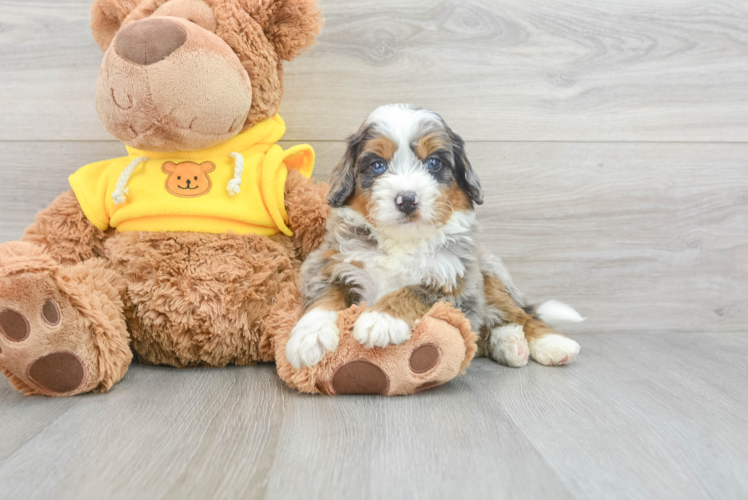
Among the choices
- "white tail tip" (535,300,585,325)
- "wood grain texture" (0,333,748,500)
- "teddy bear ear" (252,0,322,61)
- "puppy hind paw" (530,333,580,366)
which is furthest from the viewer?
"white tail tip" (535,300,585,325)

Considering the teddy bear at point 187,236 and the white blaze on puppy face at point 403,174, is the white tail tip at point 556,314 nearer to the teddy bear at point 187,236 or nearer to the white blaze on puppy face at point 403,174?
the teddy bear at point 187,236

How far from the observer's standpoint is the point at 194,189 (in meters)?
1.74

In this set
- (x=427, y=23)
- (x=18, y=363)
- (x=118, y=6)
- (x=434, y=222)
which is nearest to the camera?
(x=18, y=363)

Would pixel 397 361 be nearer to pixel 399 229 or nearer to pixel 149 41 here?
pixel 399 229

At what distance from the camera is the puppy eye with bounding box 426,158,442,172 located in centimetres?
160

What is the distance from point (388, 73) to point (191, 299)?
3.95 ft

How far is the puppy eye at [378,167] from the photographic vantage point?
5.24 feet

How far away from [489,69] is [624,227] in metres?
0.90

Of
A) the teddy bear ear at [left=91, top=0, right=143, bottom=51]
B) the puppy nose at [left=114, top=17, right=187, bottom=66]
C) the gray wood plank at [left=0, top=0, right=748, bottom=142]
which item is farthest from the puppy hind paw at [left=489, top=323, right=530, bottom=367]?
the teddy bear ear at [left=91, top=0, right=143, bottom=51]

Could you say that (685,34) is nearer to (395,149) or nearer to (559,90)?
(559,90)

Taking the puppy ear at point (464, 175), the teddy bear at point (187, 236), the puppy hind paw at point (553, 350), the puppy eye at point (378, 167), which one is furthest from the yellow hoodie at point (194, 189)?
the puppy hind paw at point (553, 350)

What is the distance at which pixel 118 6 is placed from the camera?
1.78 metres

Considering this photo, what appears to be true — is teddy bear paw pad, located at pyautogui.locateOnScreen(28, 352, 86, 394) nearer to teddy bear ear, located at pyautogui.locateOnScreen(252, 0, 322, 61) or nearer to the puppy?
the puppy

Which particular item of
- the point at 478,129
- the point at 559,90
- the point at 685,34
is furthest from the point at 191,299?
the point at 685,34
